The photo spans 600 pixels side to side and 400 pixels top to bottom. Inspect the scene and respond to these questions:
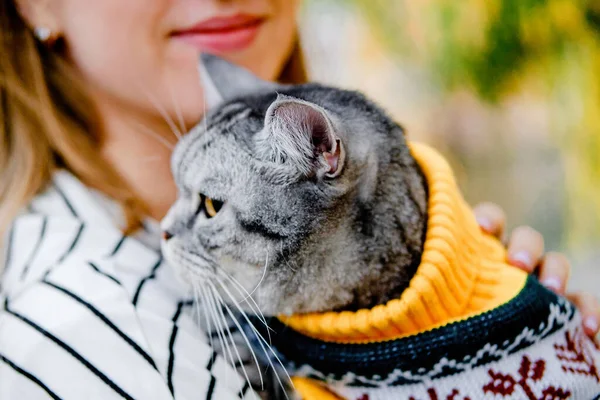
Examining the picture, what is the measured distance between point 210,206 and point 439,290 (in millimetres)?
334

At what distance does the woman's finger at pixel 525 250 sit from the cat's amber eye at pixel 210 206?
18.6 inches

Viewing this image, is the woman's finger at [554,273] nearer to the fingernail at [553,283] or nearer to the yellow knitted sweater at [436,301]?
the fingernail at [553,283]

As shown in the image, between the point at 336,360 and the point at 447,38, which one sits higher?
the point at 447,38

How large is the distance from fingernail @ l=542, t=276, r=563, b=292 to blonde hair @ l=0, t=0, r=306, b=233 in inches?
26.8

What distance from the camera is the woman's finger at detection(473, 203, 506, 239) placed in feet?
2.96

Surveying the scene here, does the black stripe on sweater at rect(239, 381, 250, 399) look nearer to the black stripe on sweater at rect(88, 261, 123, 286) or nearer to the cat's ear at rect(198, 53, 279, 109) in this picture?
the black stripe on sweater at rect(88, 261, 123, 286)

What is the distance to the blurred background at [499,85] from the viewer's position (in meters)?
1.53

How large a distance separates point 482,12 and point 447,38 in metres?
0.14

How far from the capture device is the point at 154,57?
898 mm

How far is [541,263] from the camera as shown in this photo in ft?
2.84

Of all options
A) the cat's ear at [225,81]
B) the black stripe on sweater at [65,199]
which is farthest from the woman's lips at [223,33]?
the black stripe on sweater at [65,199]

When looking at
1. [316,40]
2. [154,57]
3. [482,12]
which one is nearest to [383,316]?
[154,57]

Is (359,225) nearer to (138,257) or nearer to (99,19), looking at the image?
(138,257)

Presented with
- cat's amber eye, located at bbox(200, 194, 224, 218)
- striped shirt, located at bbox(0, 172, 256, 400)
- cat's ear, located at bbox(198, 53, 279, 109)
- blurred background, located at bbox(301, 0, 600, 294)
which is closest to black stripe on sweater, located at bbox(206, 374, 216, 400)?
striped shirt, located at bbox(0, 172, 256, 400)
